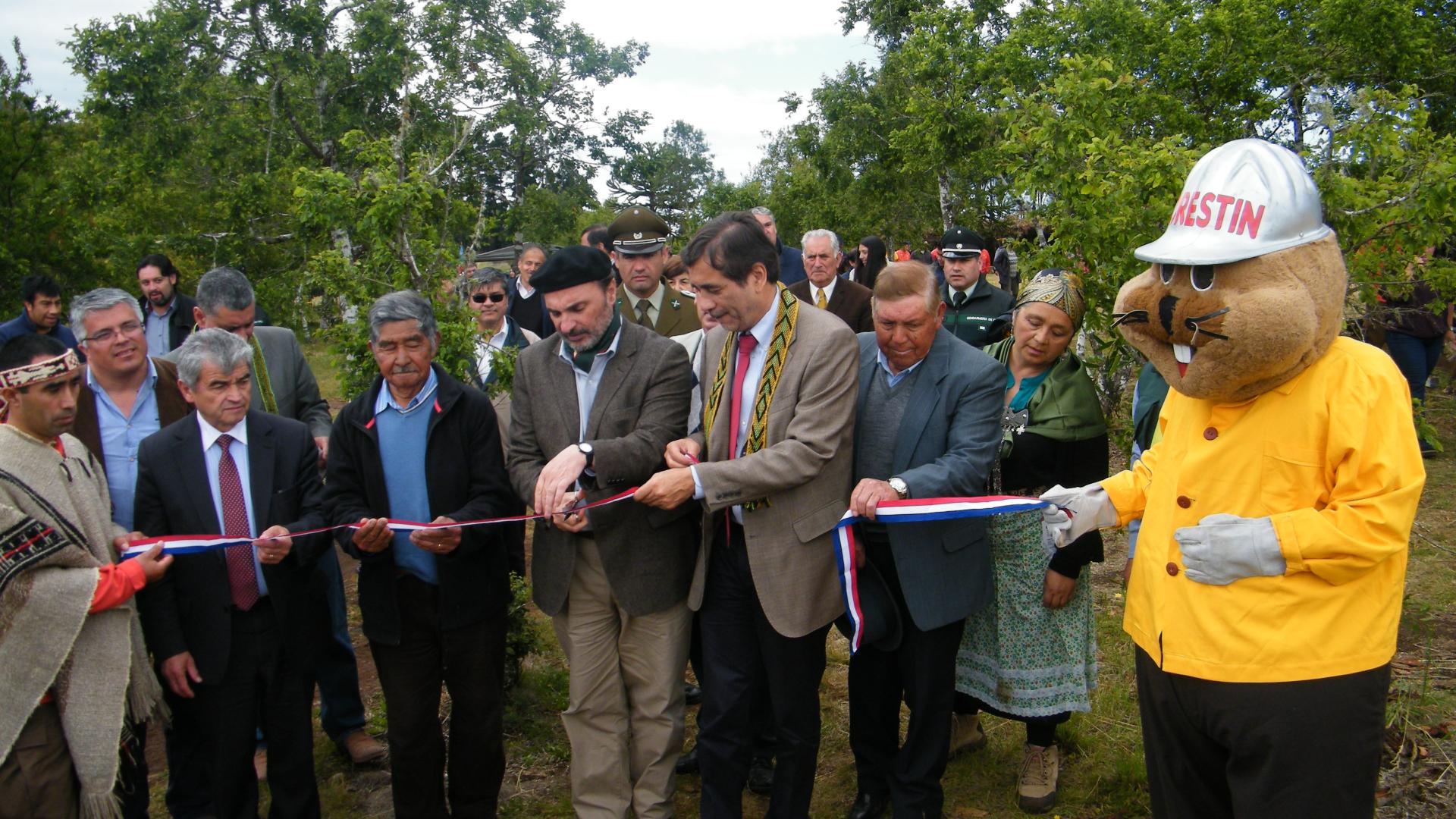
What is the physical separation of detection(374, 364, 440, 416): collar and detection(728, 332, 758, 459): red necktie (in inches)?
49.9

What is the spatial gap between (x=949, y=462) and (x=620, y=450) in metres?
1.29

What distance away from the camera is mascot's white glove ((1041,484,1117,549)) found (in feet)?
10.5

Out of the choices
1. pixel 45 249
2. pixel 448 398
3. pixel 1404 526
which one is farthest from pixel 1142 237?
pixel 45 249

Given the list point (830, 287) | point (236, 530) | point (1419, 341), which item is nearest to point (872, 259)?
point (830, 287)

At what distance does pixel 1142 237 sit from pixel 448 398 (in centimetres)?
298

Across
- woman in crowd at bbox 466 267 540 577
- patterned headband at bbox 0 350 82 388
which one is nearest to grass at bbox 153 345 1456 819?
woman in crowd at bbox 466 267 540 577

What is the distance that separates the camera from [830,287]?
24.3 feet

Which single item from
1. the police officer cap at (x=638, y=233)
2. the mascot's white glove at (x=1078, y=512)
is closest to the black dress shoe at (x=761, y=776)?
the mascot's white glove at (x=1078, y=512)

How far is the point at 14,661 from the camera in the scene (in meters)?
3.24

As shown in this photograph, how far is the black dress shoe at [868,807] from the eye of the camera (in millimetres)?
4258

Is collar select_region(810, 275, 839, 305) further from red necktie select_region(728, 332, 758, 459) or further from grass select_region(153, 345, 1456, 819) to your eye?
red necktie select_region(728, 332, 758, 459)

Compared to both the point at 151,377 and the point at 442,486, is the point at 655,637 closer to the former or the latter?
the point at 442,486

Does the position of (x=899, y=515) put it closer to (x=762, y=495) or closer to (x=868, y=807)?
(x=762, y=495)

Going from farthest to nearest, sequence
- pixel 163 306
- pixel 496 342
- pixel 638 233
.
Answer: pixel 163 306 < pixel 638 233 < pixel 496 342
